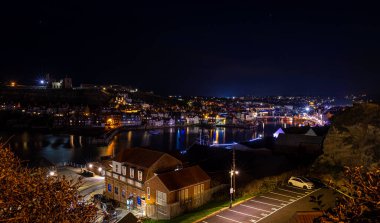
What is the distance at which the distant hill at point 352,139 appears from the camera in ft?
47.4

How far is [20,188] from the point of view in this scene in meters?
4.92

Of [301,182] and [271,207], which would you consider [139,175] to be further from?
[301,182]

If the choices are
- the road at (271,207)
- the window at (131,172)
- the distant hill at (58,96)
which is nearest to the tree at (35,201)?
the road at (271,207)

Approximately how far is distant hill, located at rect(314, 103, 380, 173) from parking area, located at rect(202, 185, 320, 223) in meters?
3.12

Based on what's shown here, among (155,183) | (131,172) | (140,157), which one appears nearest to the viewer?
(155,183)

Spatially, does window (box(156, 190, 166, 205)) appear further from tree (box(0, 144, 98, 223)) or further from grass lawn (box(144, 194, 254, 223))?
tree (box(0, 144, 98, 223))

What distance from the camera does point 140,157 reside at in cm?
1630

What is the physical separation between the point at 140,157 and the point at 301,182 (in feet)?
25.3

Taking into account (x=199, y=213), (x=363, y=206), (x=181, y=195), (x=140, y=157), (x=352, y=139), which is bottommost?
(x=199, y=213)

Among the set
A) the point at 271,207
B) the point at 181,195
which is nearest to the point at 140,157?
the point at 181,195

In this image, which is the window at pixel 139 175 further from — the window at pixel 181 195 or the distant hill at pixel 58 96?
the distant hill at pixel 58 96

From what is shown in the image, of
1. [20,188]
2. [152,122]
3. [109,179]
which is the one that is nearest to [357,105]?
[109,179]

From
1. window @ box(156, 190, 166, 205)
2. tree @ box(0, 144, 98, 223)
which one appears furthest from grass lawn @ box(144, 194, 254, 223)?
tree @ box(0, 144, 98, 223)

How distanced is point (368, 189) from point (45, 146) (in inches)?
1913
